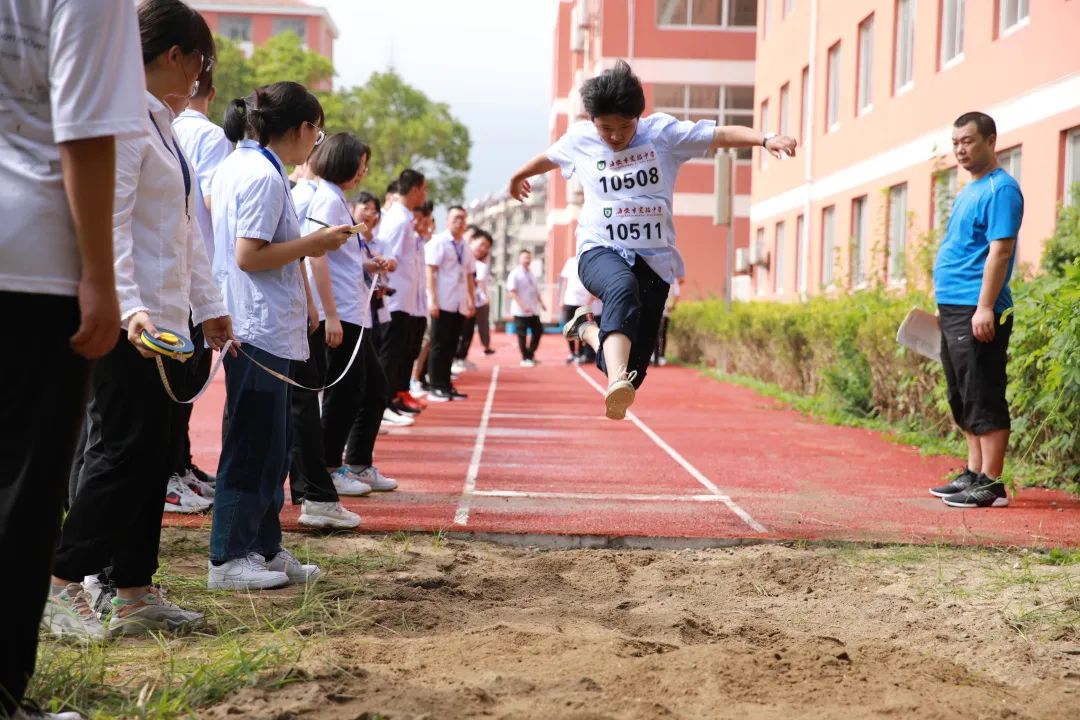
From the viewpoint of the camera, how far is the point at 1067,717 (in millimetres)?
3736

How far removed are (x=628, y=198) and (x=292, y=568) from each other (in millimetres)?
2725

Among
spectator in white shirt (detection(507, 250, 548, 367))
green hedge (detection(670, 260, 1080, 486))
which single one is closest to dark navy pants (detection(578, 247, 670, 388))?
Result: green hedge (detection(670, 260, 1080, 486))

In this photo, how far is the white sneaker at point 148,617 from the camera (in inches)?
176

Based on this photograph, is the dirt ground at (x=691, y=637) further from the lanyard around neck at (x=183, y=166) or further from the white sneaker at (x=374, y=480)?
the white sneaker at (x=374, y=480)

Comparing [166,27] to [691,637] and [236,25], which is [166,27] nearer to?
[691,637]

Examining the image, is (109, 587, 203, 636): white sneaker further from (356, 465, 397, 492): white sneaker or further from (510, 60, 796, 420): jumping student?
(356, 465, 397, 492): white sneaker

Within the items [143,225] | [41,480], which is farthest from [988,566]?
[41,480]

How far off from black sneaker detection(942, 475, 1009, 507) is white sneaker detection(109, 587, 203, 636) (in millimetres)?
5228

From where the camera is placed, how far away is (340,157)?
23.7 feet

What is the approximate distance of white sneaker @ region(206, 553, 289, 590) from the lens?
5.28 meters

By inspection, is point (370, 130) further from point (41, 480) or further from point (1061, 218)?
point (41, 480)

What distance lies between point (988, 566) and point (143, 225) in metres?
4.06

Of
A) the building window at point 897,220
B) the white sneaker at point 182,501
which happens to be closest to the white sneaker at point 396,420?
the white sneaker at point 182,501

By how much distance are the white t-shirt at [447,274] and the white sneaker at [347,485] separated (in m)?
7.29
